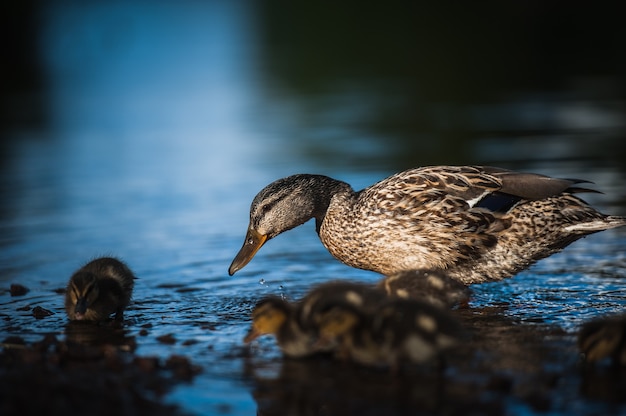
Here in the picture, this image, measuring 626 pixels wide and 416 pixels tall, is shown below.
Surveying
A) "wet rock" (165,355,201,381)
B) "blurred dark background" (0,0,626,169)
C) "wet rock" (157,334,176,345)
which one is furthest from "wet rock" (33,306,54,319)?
"blurred dark background" (0,0,626,169)

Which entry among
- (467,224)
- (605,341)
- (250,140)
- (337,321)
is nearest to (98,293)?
(337,321)

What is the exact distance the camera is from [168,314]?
230 inches

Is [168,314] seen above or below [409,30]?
below

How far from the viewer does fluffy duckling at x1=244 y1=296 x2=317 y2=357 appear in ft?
15.2

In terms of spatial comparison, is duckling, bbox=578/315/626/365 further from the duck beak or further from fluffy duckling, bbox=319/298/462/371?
the duck beak

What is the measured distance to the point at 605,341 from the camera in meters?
4.32

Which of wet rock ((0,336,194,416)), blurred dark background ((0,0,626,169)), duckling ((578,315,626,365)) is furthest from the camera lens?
blurred dark background ((0,0,626,169))

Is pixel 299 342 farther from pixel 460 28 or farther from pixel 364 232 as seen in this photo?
pixel 460 28

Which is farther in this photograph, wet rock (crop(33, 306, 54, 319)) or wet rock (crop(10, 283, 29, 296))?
wet rock (crop(10, 283, 29, 296))

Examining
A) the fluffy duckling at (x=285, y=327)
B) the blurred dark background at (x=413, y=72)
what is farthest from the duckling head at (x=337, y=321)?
the blurred dark background at (x=413, y=72)

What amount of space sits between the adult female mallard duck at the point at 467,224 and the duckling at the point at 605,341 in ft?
5.09

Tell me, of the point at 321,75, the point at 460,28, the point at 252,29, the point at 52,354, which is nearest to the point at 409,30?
the point at 460,28

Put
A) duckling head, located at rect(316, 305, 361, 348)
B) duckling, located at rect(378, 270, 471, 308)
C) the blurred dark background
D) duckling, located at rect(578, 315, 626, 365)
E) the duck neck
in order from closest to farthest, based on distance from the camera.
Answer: duckling, located at rect(578, 315, 626, 365) → duckling head, located at rect(316, 305, 361, 348) → duckling, located at rect(378, 270, 471, 308) → the duck neck → the blurred dark background

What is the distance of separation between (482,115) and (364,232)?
8.33 metres
